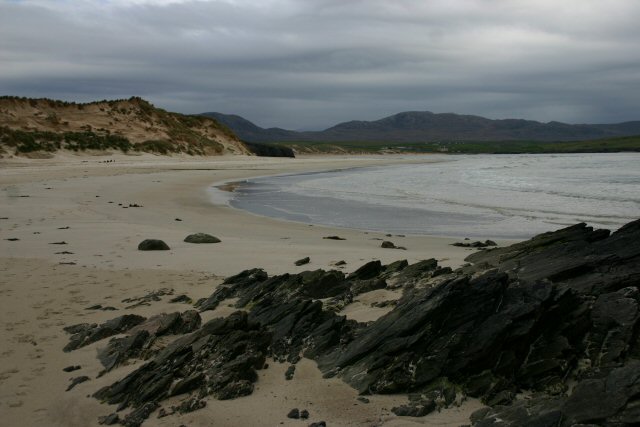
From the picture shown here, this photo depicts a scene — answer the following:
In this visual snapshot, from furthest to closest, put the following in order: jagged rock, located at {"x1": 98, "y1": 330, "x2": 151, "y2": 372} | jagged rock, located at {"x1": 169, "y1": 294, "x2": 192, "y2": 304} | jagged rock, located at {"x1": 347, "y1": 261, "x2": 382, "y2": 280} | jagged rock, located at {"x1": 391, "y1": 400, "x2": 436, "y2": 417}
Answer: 1. jagged rock, located at {"x1": 347, "y1": 261, "x2": 382, "y2": 280}
2. jagged rock, located at {"x1": 169, "y1": 294, "x2": 192, "y2": 304}
3. jagged rock, located at {"x1": 98, "y1": 330, "x2": 151, "y2": 372}
4. jagged rock, located at {"x1": 391, "y1": 400, "x2": 436, "y2": 417}

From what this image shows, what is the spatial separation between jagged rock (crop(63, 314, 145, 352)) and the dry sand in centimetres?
13

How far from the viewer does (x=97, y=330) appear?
722 cm

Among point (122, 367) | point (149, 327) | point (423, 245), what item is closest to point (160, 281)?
point (149, 327)

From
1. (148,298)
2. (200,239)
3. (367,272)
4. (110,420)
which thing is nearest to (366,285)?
(367,272)

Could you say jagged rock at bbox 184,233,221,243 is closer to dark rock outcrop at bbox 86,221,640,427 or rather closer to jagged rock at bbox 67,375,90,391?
dark rock outcrop at bbox 86,221,640,427

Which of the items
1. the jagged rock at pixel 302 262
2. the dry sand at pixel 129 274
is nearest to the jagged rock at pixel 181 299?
the dry sand at pixel 129 274

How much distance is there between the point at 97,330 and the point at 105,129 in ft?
173

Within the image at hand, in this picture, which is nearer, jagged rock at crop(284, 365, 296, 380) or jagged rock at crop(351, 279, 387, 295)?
jagged rock at crop(284, 365, 296, 380)

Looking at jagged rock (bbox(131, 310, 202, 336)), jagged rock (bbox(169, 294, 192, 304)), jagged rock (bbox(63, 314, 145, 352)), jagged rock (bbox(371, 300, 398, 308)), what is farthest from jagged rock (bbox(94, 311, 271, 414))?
jagged rock (bbox(169, 294, 192, 304))

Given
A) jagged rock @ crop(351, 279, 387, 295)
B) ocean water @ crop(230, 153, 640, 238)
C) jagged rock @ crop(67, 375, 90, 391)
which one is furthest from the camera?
ocean water @ crop(230, 153, 640, 238)

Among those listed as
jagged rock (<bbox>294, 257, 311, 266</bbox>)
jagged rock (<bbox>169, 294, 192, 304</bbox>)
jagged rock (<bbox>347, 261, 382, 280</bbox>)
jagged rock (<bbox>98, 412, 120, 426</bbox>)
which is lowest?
jagged rock (<bbox>98, 412, 120, 426</bbox>)

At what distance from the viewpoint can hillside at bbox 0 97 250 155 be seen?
46031 mm

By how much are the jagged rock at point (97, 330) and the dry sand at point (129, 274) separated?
128 mm

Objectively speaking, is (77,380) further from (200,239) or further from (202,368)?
(200,239)
